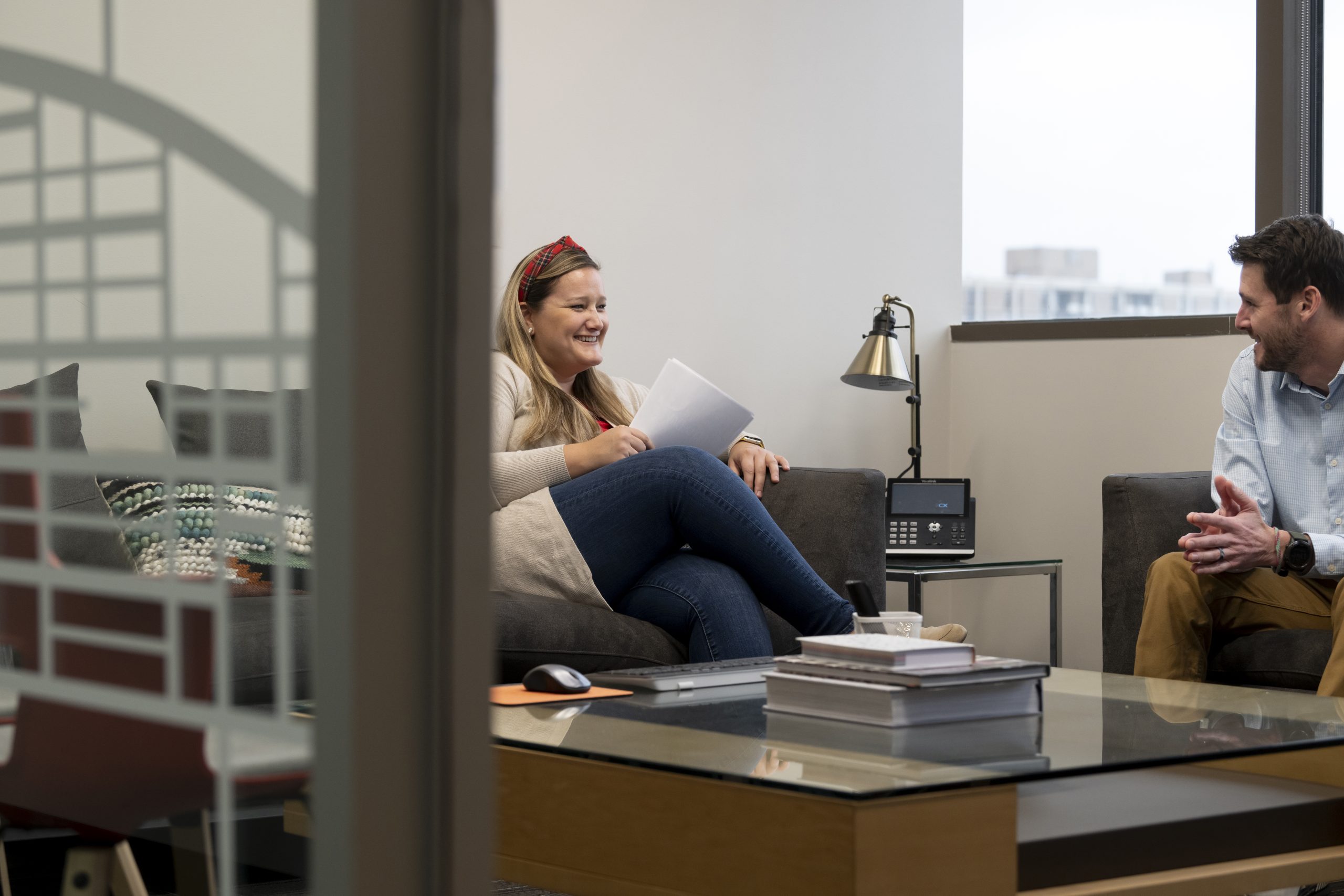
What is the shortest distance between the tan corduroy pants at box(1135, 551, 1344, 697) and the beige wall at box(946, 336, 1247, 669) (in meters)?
1.35

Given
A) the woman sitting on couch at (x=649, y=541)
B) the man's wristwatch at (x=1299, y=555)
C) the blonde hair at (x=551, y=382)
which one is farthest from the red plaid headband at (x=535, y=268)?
the man's wristwatch at (x=1299, y=555)

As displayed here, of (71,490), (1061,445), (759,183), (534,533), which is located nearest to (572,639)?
(534,533)

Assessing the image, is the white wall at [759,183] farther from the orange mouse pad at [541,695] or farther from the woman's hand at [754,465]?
the orange mouse pad at [541,695]

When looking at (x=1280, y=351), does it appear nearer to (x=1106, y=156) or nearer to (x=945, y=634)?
(x=945, y=634)

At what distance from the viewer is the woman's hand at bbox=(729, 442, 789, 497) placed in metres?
2.94

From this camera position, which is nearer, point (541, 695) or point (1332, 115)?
point (541, 695)

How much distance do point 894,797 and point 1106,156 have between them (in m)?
Answer: 3.61

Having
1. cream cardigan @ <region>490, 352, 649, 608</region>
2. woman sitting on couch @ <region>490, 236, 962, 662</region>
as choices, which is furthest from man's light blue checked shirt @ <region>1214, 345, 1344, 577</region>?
cream cardigan @ <region>490, 352, 649, 608</region>

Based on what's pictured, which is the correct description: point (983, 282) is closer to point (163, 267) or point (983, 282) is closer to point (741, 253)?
point (741, 253)

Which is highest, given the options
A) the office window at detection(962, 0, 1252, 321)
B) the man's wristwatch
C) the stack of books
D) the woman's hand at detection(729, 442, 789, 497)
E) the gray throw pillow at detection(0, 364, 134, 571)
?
the office window at detection(962, 0, 1252, 321)

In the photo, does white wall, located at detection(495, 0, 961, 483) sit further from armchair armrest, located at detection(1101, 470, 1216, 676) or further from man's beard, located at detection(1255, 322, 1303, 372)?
man's beard, located at detection(1255, 322, 1303, 372)

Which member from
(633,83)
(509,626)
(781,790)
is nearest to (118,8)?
(781,790)

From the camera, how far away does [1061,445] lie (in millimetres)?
4273

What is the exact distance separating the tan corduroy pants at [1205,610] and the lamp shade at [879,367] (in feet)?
4.25
